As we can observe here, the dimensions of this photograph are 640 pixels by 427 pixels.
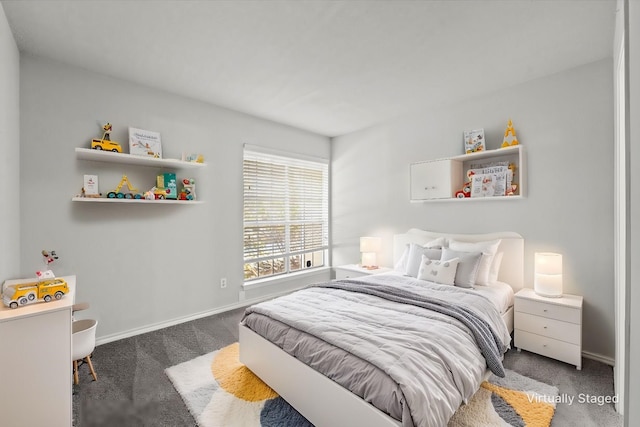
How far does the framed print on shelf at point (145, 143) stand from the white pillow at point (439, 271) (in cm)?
293

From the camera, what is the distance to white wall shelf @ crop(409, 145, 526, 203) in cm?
296

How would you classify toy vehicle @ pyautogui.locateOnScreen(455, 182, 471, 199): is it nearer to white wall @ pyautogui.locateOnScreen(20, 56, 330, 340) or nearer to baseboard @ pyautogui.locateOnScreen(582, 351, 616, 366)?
baseboard @ pyautogui.locateOnScreen(582, 351, 616, 366)

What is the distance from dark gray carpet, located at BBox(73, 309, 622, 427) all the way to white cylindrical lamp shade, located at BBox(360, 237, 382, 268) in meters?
1.83

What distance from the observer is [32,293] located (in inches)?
70.9

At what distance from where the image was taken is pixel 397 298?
2.39 metres

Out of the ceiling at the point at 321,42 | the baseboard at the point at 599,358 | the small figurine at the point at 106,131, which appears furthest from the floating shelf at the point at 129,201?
the baseboard at the point at 599,358

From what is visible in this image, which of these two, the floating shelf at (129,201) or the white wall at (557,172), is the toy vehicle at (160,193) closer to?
the floating shelf at (129,201)

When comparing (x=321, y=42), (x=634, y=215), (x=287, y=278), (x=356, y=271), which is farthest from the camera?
(x=287, y=278)

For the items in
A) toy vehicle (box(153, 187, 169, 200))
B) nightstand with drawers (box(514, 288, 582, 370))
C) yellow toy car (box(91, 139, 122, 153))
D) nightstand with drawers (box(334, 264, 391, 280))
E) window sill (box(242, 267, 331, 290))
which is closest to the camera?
nightstand with drawers (box(514, 288, 582, 370))

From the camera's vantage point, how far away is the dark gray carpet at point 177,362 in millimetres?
1869

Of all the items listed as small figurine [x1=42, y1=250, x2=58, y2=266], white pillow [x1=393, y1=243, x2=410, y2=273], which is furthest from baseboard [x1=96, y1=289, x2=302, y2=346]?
white pillow [x1=393, y1=243, x2=410, y2=273]

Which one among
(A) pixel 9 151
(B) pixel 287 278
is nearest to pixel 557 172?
(B) pixel 287 278

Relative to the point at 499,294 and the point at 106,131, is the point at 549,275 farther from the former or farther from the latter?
the point at 106,131

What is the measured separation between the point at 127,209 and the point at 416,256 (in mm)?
3052
